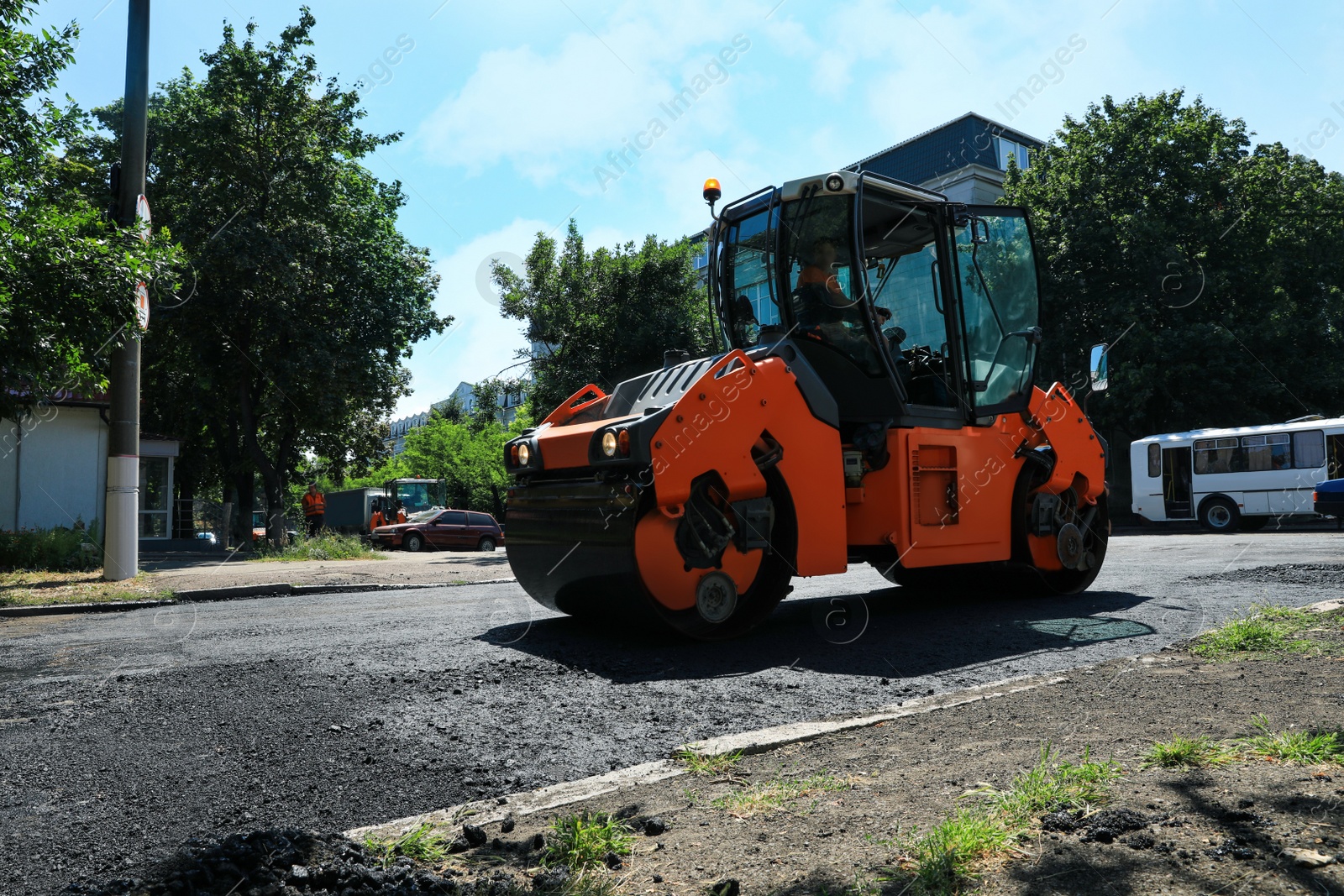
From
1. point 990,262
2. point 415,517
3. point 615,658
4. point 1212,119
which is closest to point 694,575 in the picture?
point 615,658

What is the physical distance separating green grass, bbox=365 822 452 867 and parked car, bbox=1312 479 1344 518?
71.8 feet

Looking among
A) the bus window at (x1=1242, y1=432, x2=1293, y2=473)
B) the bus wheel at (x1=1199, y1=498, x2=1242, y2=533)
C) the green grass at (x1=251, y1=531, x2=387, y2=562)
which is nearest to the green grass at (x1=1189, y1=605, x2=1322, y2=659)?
the green grass at (x1=251, y1=531, x2=387, y2=562)

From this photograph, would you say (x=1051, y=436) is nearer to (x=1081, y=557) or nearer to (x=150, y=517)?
(x=1081, y=557)

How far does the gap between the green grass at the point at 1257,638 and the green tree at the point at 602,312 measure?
55.1 feet

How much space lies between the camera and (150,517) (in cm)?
2544

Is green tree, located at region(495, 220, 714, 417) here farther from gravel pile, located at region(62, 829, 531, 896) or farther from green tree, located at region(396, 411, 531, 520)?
green tree, located at region(396, 411, 531, 520)

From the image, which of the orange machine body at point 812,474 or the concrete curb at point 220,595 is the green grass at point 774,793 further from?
the concrete curb at point 220,595

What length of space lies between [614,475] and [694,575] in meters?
0.83

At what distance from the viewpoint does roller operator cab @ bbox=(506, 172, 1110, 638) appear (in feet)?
18.8

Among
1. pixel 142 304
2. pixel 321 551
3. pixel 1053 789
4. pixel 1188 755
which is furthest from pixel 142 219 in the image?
pixel 1188 755

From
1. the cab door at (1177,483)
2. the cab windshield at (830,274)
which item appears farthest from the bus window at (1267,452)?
the cab windshield at (830,274)

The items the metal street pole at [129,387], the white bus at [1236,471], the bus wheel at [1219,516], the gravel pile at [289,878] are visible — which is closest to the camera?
the gravel pile at [289,878]

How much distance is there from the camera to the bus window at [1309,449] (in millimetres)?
23953

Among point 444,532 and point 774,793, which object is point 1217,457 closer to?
point 444,532
